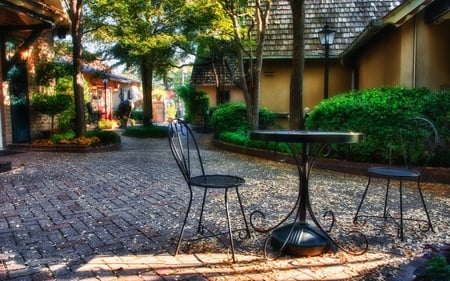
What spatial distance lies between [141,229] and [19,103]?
7.87 meters

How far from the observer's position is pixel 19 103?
31.7 feet

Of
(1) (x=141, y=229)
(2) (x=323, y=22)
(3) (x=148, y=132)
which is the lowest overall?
(1) (x=141, y=229)

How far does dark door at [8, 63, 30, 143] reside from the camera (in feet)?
30.9

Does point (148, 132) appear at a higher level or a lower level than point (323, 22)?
lower

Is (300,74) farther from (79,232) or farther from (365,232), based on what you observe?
(79,232)

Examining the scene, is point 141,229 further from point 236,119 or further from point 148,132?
point 148,132

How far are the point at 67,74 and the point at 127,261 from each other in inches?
326

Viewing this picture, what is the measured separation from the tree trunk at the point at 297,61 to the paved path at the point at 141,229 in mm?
1469

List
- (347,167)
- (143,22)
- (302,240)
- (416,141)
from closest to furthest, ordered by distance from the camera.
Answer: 1. (302,240)
2. (416,141)
3. (347,167)
4. (143,22)

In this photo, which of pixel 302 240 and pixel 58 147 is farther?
pixel 58 147

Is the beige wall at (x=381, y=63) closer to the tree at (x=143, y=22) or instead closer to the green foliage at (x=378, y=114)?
the green foliage at (x=378, y=114)

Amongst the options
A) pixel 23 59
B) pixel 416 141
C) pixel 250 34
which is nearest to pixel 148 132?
pixel 23 59

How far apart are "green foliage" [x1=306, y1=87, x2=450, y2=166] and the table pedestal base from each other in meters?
3.48

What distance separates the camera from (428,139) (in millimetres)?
5559
